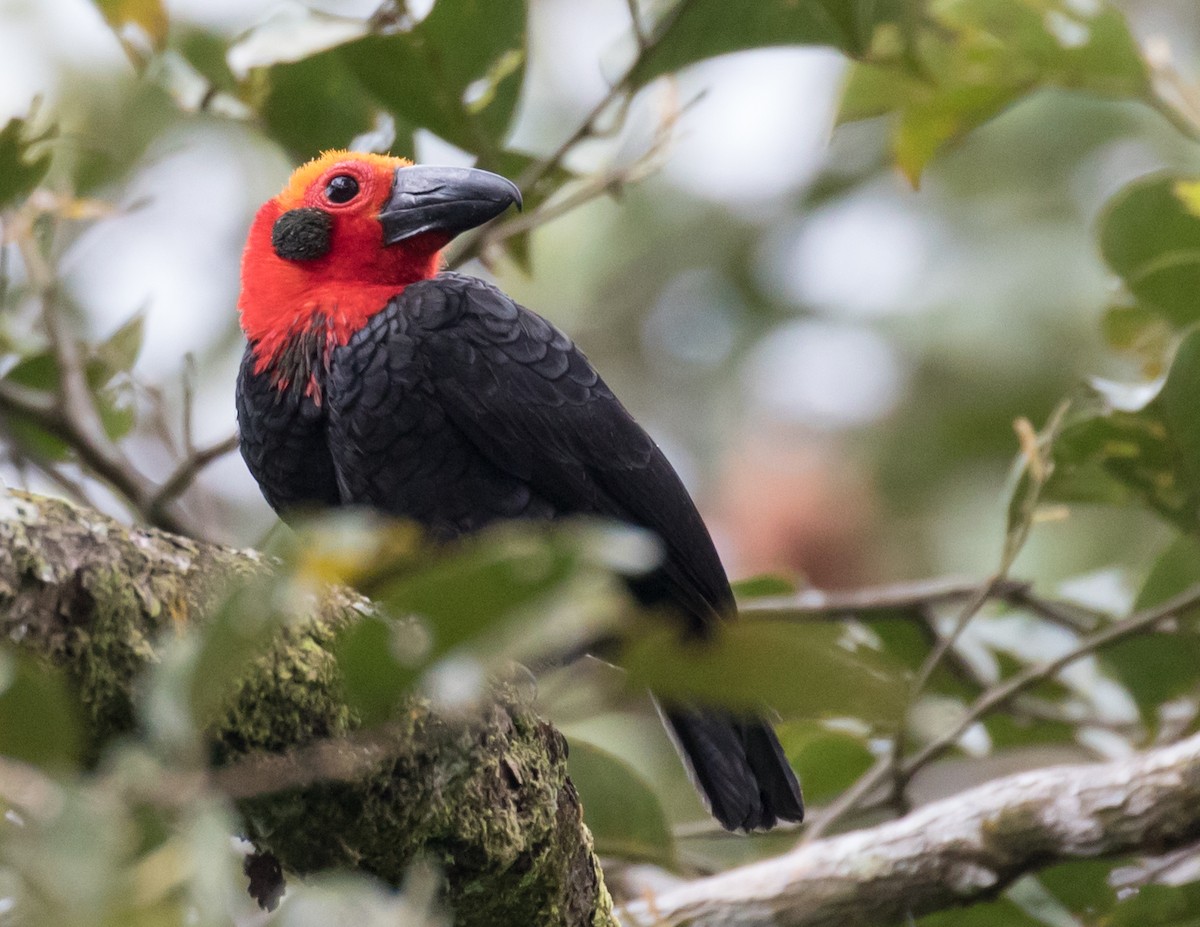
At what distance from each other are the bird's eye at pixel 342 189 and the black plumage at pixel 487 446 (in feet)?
1.34

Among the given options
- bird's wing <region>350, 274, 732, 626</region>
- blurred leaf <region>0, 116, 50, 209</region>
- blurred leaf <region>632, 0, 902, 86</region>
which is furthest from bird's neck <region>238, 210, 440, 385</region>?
blurred leaf <region>632, 0, 902, 86</region>

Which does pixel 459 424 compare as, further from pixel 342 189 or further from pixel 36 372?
pixel 36 372

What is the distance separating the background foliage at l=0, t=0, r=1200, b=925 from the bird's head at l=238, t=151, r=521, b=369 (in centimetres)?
15

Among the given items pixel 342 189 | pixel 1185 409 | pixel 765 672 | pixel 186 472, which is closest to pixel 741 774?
pixel 1185 409

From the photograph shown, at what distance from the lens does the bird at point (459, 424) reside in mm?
3133

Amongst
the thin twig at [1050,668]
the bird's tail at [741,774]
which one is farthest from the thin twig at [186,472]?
the thin twig at [1050,668]

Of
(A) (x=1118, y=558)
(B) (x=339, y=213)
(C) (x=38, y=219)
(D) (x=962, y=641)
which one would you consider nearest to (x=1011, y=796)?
(D) (x=962, y=641)

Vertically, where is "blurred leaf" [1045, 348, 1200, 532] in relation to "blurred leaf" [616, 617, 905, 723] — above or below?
below

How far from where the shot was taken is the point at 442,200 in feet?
11.3

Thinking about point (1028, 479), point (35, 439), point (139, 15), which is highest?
point (139, 15)

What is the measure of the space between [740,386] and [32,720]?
7.46 metres

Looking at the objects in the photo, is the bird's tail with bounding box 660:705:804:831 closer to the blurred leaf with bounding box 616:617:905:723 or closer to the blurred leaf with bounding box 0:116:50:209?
the blurred leaf with bounding box 0:116:50:209

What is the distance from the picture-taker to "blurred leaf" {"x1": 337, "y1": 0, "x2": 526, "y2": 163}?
10.7ft

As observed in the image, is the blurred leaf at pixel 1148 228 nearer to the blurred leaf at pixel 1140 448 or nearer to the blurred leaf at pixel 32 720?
the blurred leaf at pixel 1140 448
